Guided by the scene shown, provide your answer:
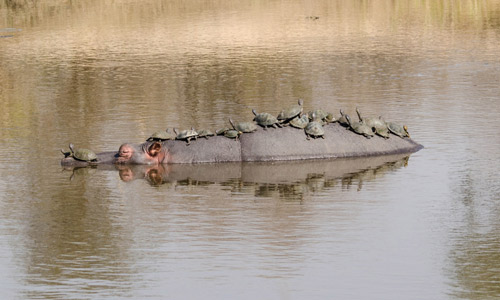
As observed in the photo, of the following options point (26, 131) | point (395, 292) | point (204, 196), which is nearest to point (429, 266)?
point (395, 292)

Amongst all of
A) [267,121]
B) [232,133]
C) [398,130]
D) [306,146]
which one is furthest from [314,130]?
[398,130]

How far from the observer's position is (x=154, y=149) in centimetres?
1811

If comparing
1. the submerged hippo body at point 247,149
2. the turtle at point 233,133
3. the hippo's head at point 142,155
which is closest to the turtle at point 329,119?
the submerged hippo body at point 247,149

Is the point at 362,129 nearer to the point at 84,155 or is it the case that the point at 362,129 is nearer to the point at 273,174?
the point at 273,174

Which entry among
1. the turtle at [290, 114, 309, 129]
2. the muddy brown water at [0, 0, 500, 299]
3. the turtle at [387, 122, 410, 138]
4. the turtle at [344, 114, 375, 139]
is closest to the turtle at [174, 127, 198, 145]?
the muddy brown water at [0, 0, 500, 299]

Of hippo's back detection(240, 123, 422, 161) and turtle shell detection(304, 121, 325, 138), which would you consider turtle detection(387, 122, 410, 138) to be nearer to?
hippo's back detection(240, 123, 422, 161)

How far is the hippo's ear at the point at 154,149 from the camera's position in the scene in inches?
711

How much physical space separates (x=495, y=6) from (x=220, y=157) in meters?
35.7

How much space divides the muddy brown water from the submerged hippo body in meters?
0.26

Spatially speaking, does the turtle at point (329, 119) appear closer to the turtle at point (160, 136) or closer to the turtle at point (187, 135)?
the turtle at point (187, 135)

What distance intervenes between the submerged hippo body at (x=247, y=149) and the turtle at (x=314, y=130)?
0.31 ft

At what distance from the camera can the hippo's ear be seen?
59.3ft

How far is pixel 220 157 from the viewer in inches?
716

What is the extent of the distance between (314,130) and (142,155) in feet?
10.4
